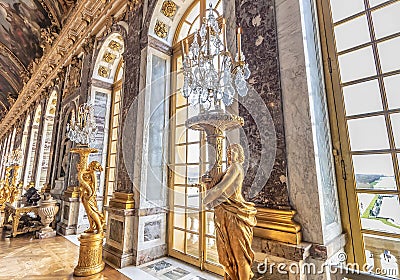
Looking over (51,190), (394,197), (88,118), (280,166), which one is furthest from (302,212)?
(51,190)

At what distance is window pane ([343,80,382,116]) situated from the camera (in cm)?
189

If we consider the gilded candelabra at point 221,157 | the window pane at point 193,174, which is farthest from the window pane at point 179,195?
the gilded candelabra at point 221,157

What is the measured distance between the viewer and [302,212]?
1832 millimetres

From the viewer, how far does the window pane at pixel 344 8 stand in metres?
2.07

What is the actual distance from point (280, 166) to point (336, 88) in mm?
1020

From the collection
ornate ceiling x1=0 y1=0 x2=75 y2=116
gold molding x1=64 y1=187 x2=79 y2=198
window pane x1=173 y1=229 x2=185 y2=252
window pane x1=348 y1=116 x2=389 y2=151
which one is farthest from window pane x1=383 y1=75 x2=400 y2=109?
ornate ceiling x1=0 y1=0 x2=75 y2=116

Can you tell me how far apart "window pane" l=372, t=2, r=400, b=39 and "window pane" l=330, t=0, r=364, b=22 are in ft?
0.58

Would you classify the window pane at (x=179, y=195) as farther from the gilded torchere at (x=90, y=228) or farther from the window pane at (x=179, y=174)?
the gilded torchere at (x=90, y=228)

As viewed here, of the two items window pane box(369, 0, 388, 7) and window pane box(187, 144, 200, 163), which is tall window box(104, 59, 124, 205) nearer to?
window pane box(187, 144, 200, 163)

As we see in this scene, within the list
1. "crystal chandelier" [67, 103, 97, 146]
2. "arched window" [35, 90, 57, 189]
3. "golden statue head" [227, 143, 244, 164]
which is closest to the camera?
"golden statue head" [227, 143, 244, 164]

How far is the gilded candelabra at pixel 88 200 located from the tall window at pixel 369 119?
11.3 ft

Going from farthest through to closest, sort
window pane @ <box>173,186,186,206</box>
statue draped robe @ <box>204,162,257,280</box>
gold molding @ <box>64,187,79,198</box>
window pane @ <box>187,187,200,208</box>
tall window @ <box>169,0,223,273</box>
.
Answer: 1. gold molding @ <box>64,187,79,198</box>
2. window pane @ <box>173,186,186,206</box>
3. window pane @ <box>187,187,200,208</box>
4. tall window @ <box>169,0,223,273</box>
5. statue draped robe @ <box>204,162,257,280</box>

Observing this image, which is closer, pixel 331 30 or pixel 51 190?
pixel 331 30

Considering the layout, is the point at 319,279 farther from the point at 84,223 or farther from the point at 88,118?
the point at 84,223
